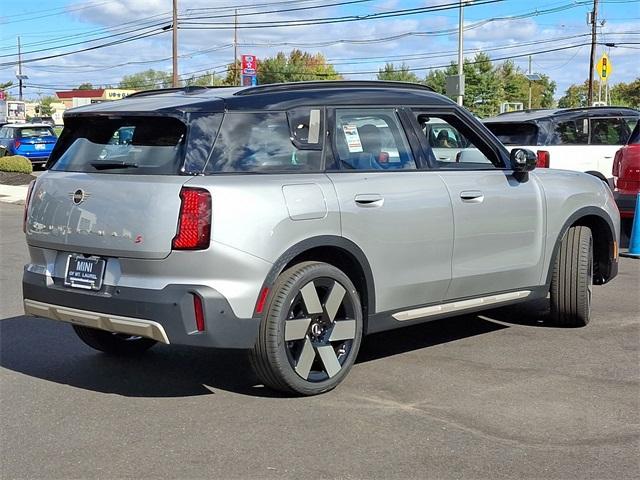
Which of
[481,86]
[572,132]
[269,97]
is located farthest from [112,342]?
[481,86]

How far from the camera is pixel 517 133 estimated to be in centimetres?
1306

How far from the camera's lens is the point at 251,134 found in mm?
4863

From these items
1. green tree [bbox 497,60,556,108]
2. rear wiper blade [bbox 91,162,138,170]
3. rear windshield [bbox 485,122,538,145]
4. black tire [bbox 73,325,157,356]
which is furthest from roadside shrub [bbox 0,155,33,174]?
green tree [bbox 497,60,556,108]

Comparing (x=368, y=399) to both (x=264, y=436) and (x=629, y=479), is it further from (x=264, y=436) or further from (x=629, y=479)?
(x=629, y=479)

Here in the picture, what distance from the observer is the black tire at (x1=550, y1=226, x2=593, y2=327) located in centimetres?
657

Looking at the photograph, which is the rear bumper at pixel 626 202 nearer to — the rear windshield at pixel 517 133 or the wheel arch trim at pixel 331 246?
the rear windshield at pixel 517 133

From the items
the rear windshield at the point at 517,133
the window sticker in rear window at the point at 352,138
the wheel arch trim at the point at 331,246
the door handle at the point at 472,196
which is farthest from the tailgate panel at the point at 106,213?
the rear windshield at the point at 517,133

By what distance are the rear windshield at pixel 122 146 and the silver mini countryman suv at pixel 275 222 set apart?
1 centimetres

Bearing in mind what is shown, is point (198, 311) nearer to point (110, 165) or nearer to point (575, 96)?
point (110, 165)

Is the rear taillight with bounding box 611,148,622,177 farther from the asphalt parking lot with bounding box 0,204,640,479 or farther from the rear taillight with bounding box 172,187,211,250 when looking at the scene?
the rear taillight with bounding box 172,187,211,250

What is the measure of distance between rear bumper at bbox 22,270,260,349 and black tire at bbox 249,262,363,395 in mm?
159

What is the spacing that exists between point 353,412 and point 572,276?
2.69 m

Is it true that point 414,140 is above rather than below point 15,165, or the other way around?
above

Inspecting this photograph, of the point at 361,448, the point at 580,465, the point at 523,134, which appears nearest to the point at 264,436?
the point at 361,448
